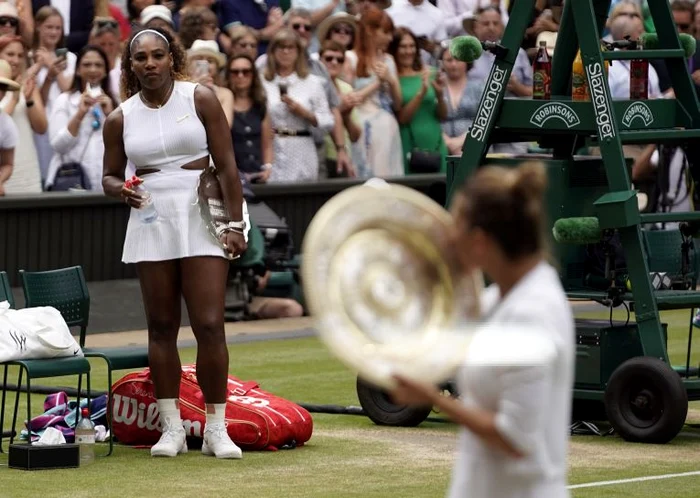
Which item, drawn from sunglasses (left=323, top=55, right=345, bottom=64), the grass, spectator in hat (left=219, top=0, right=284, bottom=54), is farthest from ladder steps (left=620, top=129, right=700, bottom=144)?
spectator in hat (left=219, top=0, right=284, bottom=54)

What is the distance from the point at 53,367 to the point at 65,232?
21.2 feet

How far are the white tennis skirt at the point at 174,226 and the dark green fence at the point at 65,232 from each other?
5.95 meters

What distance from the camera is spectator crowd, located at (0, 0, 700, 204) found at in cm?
1540

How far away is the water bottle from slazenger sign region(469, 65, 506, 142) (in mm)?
3026

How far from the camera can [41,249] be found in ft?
50.4

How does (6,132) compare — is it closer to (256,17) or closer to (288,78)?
(288,78)

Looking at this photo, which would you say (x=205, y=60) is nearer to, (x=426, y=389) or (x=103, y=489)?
(x=103, y=489)

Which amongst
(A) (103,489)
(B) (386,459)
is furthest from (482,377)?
(B) (386,459)

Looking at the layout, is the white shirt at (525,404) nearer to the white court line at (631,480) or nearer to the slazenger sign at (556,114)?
the white court line at (631,480)

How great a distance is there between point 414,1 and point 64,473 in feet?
38.4

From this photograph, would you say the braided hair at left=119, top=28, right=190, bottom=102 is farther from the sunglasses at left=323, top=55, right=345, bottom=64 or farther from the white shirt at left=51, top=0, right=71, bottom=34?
the sunglasses at left=323, top=55, right=345, bottom=64

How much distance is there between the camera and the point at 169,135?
9.22 metres

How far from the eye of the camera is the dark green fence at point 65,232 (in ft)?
49.6

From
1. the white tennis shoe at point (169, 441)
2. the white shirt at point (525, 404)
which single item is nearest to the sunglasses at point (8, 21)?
the white tennis shoe at point (169, 441)
